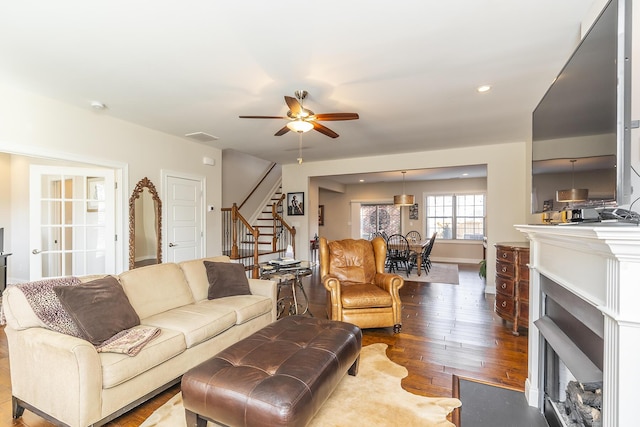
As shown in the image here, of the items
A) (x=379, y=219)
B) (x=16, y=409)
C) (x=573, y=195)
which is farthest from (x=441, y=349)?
(x=379, y=219)

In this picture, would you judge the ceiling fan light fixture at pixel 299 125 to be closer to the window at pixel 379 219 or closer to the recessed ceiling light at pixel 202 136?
the recessed ceiling light at pixel 202 136

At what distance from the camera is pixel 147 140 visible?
4375 mm

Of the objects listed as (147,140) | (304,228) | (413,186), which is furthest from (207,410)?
(413,186)

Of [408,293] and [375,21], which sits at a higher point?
[375,21]

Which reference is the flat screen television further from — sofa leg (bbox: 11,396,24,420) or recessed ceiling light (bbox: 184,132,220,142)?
recessed ceiling light (bbox: 184,132,220,142)

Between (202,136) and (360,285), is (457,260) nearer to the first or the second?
(360,285)

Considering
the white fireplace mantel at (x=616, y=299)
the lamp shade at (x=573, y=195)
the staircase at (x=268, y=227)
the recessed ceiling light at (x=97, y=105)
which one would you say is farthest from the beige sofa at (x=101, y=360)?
the staircase at (x=268, y=227)

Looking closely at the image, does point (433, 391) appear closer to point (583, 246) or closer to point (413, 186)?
point (583, 246)

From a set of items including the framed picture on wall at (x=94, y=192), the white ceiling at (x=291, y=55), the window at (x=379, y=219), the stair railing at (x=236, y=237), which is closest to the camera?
the white ceiling at (x=291, y=55)

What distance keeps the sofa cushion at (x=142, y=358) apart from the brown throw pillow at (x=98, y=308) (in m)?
0.22

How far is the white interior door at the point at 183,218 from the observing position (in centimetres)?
470

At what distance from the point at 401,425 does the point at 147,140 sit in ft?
15.2

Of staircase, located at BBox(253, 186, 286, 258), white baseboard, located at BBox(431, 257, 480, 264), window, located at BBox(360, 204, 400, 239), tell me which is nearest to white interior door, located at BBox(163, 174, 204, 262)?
staircase, located at BBox(253, 186, 286, 258)

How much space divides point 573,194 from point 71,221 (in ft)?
16.5
